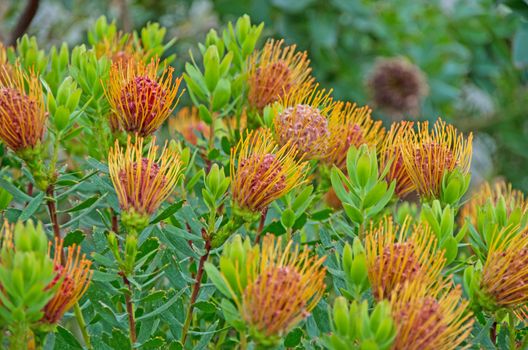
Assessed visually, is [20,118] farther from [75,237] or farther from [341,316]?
[341,316]

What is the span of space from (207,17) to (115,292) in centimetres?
217

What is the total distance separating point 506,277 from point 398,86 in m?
1.87

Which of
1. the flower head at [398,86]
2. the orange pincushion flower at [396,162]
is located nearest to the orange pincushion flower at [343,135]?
the orange pincushion flower at [396,162]

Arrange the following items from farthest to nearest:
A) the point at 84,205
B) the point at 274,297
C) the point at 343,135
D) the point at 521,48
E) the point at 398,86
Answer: the point at 398,86 → the point at 521,48 → the point at 343,135 → the point at 84,205 → the point at 274,297

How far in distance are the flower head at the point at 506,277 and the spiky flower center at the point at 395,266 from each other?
9 cm

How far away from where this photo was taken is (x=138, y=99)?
946mm

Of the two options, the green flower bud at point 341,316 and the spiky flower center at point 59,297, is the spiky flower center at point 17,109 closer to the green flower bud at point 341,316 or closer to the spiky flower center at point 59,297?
the spiky flower center at point 59,297

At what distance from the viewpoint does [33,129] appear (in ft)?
2.94

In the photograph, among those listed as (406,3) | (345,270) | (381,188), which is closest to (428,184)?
(381,188)

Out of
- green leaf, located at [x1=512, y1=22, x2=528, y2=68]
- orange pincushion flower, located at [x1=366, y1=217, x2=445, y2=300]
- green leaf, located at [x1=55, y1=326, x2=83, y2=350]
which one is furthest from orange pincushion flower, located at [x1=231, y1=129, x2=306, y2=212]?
green leaf, located at [x1=512, y1=22, x2=528, y2=68]

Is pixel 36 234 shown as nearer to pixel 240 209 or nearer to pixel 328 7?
pixel 240 209

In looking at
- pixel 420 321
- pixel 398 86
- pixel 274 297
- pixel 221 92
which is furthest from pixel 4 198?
pixel 398 86

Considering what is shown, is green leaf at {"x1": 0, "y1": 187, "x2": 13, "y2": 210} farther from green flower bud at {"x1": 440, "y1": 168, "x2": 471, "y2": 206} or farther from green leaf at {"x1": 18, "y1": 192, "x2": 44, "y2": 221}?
green flower bud at {"x1": 440, "y1": 168, "x2": 471, "y2": 206}

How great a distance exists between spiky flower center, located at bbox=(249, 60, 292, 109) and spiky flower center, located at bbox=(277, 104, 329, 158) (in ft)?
0.37
